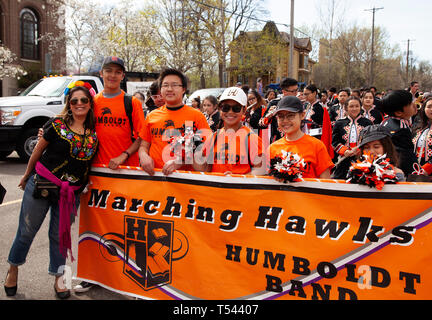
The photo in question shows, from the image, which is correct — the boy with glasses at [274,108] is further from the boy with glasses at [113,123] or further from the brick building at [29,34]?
the brick building at [29,34]

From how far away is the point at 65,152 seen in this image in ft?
10.7

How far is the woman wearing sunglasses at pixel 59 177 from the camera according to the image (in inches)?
128

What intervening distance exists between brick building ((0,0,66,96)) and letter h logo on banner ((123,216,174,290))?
30153mm

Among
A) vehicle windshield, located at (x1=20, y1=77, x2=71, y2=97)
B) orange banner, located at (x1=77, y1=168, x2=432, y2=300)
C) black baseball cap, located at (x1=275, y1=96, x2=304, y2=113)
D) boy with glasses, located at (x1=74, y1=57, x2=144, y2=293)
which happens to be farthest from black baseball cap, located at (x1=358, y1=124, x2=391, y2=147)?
vehicle windshield, located at (x1=20, y1=77, x2=71, y2=97)

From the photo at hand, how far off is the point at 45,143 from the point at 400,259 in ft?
9.57

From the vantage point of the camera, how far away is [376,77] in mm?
54500

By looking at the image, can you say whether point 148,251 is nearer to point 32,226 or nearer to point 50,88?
point 32,226

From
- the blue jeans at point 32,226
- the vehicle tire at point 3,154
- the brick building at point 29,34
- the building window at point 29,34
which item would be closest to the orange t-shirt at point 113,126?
the blue jeans at point 32,226

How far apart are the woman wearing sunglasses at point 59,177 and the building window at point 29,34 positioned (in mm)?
32959

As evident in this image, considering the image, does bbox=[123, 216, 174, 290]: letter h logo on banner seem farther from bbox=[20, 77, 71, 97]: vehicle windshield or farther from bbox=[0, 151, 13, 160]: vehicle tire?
bbox=[0, 151, 13, 160]: vehicle tire

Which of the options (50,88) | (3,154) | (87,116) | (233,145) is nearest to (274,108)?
(233,145)

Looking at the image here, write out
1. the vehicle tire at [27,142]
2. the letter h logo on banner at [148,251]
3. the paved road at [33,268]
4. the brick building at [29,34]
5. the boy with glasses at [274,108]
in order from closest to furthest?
the letter h logo on banner at [148,251], the paved road at [33,268], the boy with glasses at [274,108], the vehicle tire at [27,142], the brick building at [29,34]

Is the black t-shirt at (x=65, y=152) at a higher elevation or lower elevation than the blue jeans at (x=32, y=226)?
higher
